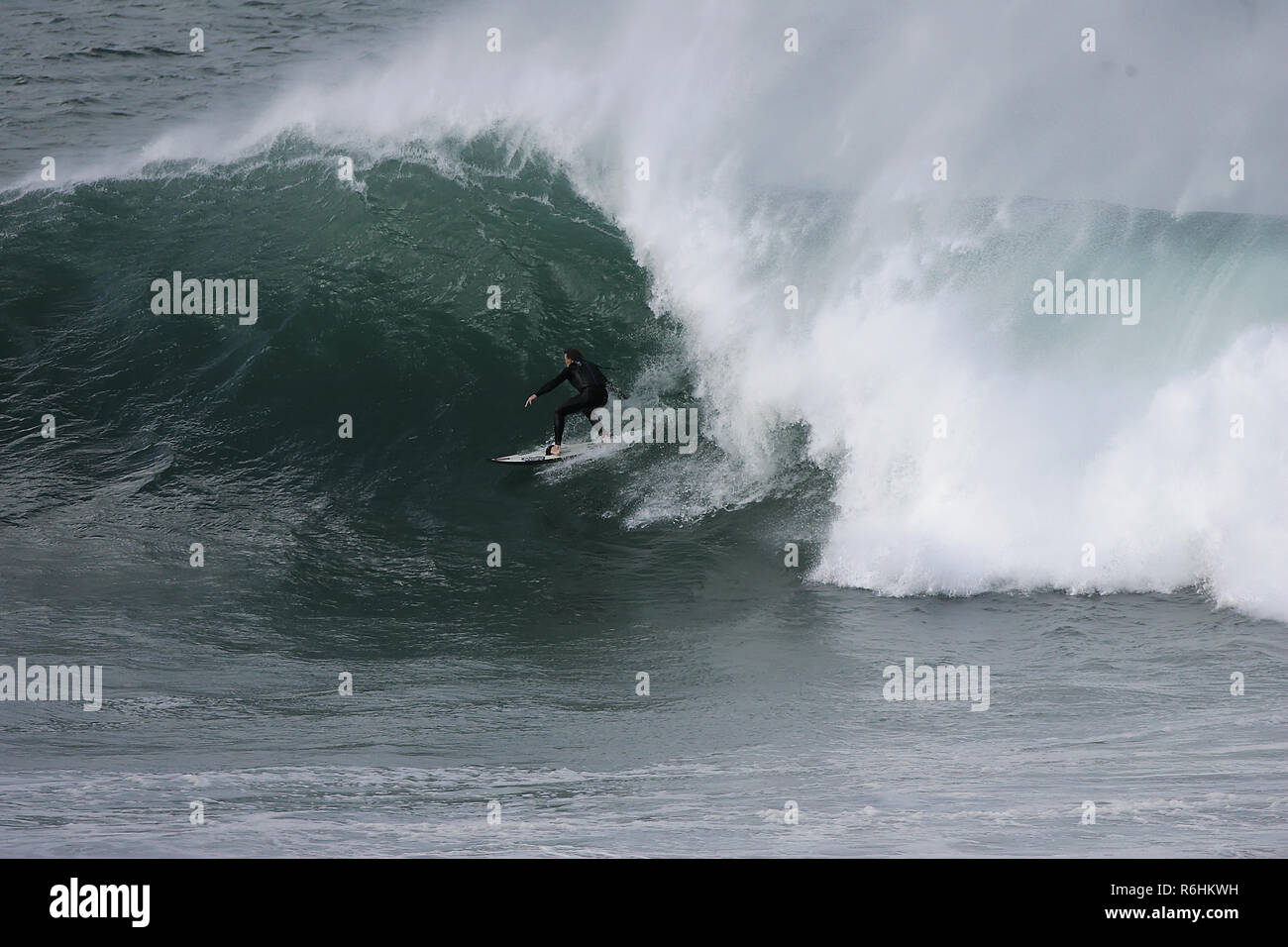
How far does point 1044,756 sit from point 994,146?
11531 millimetres

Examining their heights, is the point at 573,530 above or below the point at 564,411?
below

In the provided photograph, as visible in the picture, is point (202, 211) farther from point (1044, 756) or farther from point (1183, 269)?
point (1044, 756)

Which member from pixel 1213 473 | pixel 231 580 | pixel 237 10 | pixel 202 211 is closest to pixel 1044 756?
pixel 1213 473

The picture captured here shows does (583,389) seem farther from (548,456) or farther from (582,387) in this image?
(548,456)

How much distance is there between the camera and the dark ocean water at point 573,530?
6477mm

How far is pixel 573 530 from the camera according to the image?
36.8 ft

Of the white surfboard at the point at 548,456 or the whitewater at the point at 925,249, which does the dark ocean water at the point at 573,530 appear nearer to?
the whitewater at the point at 925,249

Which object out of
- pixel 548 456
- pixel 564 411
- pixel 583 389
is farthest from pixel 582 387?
pixel 548 456

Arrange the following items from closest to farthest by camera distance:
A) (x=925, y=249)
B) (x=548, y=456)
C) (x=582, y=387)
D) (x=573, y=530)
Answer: (x=573, y=530) < (x=582, y=387) < (x=548, y=456) < (x=925, y=249)

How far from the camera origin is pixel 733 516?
11.4 metres

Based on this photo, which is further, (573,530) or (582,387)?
(582,387)

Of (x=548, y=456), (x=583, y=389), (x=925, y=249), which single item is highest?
(x=925, y=249)

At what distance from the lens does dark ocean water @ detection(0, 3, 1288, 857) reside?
6.48m

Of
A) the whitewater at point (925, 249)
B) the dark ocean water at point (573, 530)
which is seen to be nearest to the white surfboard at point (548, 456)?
the dark ocean water at point (573, 530)
